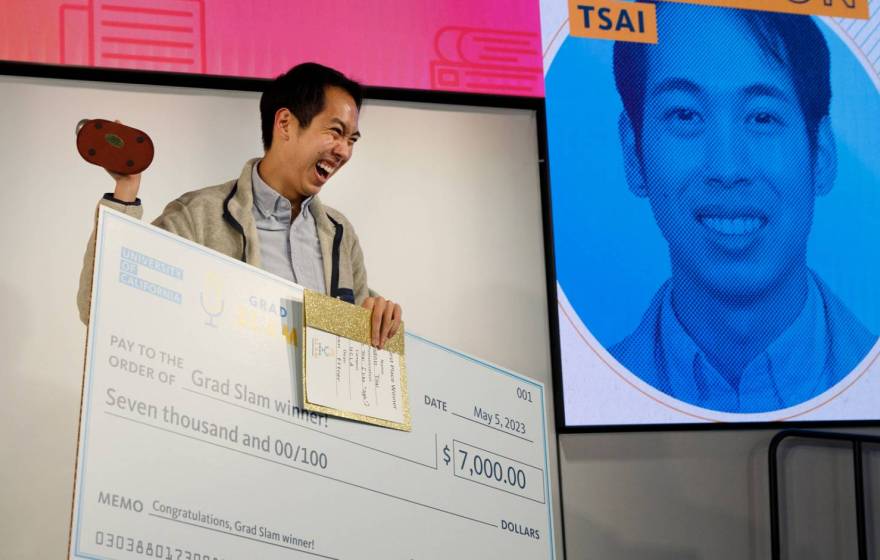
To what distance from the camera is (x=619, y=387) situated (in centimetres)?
322

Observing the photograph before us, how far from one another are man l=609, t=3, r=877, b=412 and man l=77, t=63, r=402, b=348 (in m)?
1.03

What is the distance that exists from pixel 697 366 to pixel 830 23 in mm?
1332

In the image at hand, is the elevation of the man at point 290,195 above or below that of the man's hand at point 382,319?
above

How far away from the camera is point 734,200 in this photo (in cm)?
341

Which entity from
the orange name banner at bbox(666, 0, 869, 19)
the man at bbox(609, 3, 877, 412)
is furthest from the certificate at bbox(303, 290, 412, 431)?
the orange name banner at bbox(666, 0, 869, 19)

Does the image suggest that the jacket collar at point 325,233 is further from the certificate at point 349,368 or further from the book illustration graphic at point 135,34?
the certificate at point 349,368

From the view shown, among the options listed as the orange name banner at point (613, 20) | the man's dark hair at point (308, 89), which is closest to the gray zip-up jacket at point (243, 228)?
the man's dark hair at point (308, 89)

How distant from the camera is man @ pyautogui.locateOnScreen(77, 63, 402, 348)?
2.62 metres

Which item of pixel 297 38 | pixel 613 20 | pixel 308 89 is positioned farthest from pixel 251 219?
pixel 613 20

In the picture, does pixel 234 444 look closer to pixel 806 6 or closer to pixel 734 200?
pixel 734 200

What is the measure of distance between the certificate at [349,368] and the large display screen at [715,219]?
1.41m

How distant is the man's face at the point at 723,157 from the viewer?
3369 mm

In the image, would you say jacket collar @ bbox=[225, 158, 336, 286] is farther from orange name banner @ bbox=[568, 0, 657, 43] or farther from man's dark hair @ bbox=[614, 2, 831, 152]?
man's dark hair @ bbox=[614, 2, 831, 152]

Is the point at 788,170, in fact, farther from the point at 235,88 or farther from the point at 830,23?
the point at 235,88
